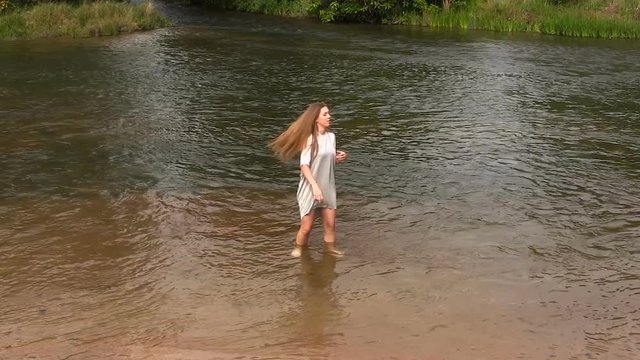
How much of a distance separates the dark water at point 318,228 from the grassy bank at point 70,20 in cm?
862

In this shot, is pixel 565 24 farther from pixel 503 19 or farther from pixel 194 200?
pixel 194 200

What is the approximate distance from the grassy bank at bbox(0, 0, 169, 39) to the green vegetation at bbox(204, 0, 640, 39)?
A: 10.7 m

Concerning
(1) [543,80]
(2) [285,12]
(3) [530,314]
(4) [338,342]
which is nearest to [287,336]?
(4) [338,342]

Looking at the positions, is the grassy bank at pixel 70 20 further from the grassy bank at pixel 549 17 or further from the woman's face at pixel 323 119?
the woman's face at pixel 323 119

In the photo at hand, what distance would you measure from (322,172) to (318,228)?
4.20 ft

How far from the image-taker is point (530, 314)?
20.6 feet

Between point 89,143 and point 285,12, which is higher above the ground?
point 285,12

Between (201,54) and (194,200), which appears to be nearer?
(194,200)

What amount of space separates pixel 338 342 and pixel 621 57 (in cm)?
2032

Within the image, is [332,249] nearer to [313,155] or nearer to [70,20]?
[313,155]

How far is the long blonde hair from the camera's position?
7.16 meters

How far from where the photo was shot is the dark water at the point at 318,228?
591 centimetres

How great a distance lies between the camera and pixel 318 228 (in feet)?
27.6

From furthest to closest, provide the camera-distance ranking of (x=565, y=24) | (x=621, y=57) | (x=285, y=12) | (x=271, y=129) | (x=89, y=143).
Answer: (x=285, y=12), (x=565, y=24), (x=621, y=57), (x=271, y=129), (x=89, y=143)
